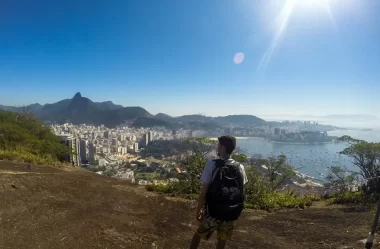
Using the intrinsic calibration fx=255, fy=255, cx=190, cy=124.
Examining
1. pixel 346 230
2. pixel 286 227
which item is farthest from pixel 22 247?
pixel 346 230

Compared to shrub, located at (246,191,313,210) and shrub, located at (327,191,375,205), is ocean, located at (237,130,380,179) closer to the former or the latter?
shrub, located at (246,191,313,210)

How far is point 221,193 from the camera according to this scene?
2.15m

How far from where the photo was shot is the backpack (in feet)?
7.07

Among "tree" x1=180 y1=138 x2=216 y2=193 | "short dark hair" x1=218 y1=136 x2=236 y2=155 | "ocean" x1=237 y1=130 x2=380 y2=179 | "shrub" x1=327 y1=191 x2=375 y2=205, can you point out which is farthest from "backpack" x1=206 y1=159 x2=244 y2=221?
"ocean" x1=237 y1=130 x2=380 y2=179

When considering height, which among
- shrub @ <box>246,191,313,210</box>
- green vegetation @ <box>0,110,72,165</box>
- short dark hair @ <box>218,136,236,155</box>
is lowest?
shrub @ <box>246,191,313,210</box>

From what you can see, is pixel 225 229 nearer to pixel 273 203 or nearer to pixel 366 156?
pixel 273 203

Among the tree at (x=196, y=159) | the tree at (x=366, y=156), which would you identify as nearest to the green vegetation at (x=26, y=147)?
the tree at (x=196, y=159)

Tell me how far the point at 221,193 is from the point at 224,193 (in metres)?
0.03

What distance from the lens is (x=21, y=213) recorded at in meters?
3.49

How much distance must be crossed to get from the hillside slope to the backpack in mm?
1215

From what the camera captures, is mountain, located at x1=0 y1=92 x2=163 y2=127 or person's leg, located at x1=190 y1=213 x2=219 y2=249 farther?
mountain, located at x1=0 y1=92 x2=163 y2=127

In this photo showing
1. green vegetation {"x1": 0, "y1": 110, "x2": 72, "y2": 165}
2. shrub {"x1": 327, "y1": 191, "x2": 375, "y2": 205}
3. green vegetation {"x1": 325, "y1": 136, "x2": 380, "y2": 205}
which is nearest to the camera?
shrub {"x1": 327, "y1": 191, "x2": 375, "y2": 205}

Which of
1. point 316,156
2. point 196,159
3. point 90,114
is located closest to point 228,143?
point 196,159

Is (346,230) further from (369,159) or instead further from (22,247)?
(369,159)
